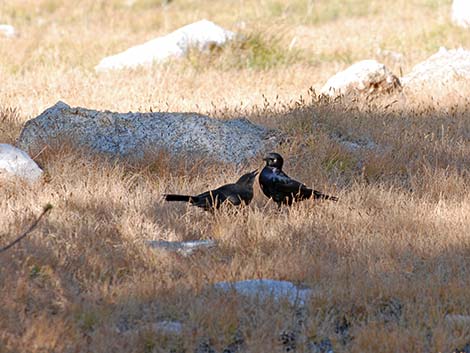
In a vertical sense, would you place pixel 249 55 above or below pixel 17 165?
above

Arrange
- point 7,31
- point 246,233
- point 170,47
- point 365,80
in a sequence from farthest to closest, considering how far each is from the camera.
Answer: point 7,31 → point 170,47 → point 365,80 → point 246,233

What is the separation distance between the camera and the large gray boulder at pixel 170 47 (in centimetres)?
1319

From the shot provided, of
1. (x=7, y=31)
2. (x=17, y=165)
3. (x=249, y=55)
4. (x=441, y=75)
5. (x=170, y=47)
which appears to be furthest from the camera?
(x=7, y=31)

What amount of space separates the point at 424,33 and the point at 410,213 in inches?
412

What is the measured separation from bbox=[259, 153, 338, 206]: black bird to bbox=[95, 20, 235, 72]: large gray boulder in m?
6.81

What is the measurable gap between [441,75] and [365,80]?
Result: 1.22m

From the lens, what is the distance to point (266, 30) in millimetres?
13922

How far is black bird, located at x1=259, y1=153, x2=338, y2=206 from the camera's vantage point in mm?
6484

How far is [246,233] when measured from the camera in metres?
5.93

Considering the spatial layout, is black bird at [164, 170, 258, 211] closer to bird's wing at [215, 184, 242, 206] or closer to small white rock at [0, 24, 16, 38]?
bird's wing at [215, 184, 242, 206]

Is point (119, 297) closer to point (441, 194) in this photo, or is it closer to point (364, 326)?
point (364, 326)

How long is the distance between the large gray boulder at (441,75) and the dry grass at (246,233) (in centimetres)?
44

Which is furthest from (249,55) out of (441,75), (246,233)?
(246,233)

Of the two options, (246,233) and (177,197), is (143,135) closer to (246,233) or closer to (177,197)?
(177,197)
